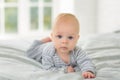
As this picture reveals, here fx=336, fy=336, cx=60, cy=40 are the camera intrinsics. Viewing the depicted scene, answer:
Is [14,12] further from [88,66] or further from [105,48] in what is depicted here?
[88,66]

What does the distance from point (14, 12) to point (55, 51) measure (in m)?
2.63

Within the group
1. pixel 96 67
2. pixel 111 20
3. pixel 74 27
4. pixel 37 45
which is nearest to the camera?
pixel 74 27

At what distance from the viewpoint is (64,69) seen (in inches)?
55.3

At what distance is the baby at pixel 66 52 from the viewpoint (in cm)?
136

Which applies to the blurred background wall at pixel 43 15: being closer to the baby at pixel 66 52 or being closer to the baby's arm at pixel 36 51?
the baby's arm at pixel 36 51

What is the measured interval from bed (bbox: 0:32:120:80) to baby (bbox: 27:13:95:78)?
0.15 ft

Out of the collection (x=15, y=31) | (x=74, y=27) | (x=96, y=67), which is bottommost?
(x=15, y=31)

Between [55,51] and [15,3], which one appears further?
[15,3]

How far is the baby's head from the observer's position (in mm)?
1358

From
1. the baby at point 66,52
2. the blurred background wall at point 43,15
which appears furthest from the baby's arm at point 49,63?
the blurred background wall at point 43,15

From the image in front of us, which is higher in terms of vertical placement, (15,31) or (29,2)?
(29,2)

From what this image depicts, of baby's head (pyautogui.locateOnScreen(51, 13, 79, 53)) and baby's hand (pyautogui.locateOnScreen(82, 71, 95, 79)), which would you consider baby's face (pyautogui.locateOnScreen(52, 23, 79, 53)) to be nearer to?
baby's head (pyautogui.locateOnScreen(51, 13, 79, 53))

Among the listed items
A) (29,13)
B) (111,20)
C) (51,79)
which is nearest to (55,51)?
(51,79)

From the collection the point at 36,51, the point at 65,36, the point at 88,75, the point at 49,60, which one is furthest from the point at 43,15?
the point at 88,75
